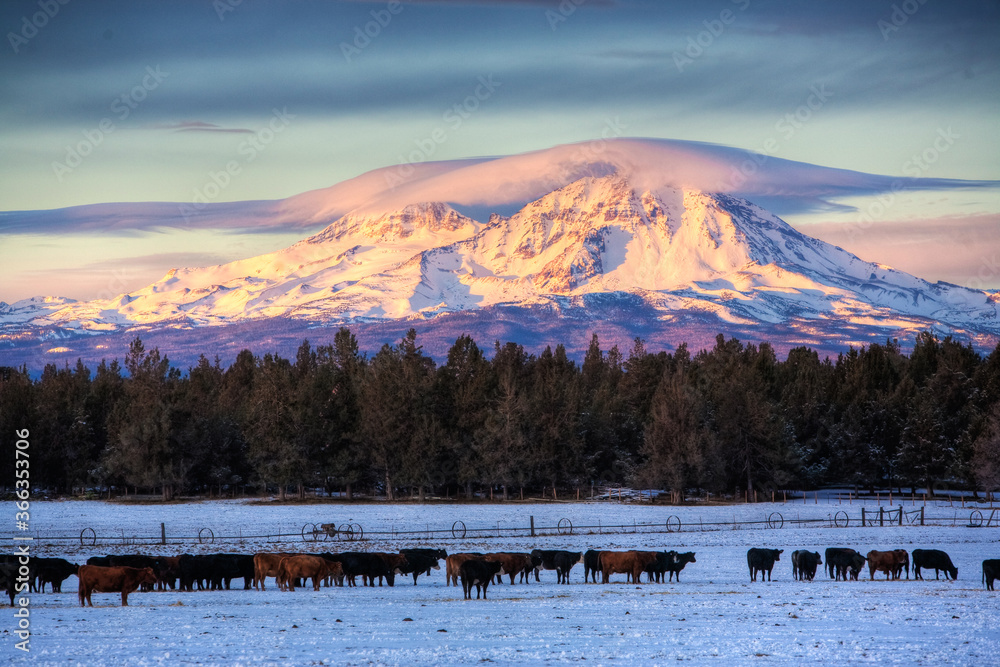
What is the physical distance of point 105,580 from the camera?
98.8 ft

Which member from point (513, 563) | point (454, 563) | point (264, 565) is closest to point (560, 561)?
point (513, 563)

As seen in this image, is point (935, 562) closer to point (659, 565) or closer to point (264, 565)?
point (659, 565)

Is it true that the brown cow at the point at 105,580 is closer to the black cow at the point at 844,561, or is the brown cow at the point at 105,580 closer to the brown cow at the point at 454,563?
the brown cow at the point at 454,563

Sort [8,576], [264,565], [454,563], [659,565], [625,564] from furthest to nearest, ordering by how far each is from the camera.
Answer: [625,564], [659,565], [454,563], [264,565], [8,576]

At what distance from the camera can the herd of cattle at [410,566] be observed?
109 ft

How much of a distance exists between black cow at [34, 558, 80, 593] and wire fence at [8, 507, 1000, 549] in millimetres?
14111

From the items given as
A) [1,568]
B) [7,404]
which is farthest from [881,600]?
[7,404]

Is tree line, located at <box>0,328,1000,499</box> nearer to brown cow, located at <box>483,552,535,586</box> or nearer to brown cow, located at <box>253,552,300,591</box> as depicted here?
brown cow, located at <box>483,552,535,586</box>

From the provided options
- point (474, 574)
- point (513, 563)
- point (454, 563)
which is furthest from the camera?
point (513, 563)

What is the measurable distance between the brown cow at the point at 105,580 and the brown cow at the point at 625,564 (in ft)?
52.4

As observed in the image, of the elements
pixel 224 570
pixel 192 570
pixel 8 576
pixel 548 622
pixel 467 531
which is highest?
pixel 8 576

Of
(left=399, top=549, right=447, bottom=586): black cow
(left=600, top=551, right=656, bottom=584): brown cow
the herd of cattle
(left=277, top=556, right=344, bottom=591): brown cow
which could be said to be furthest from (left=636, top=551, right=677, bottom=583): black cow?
(left=277, top=556, right=344, bottom=591): brown cow

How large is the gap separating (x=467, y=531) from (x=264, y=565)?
2288 cm

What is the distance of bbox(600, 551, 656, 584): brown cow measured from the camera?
37438 millimetres
